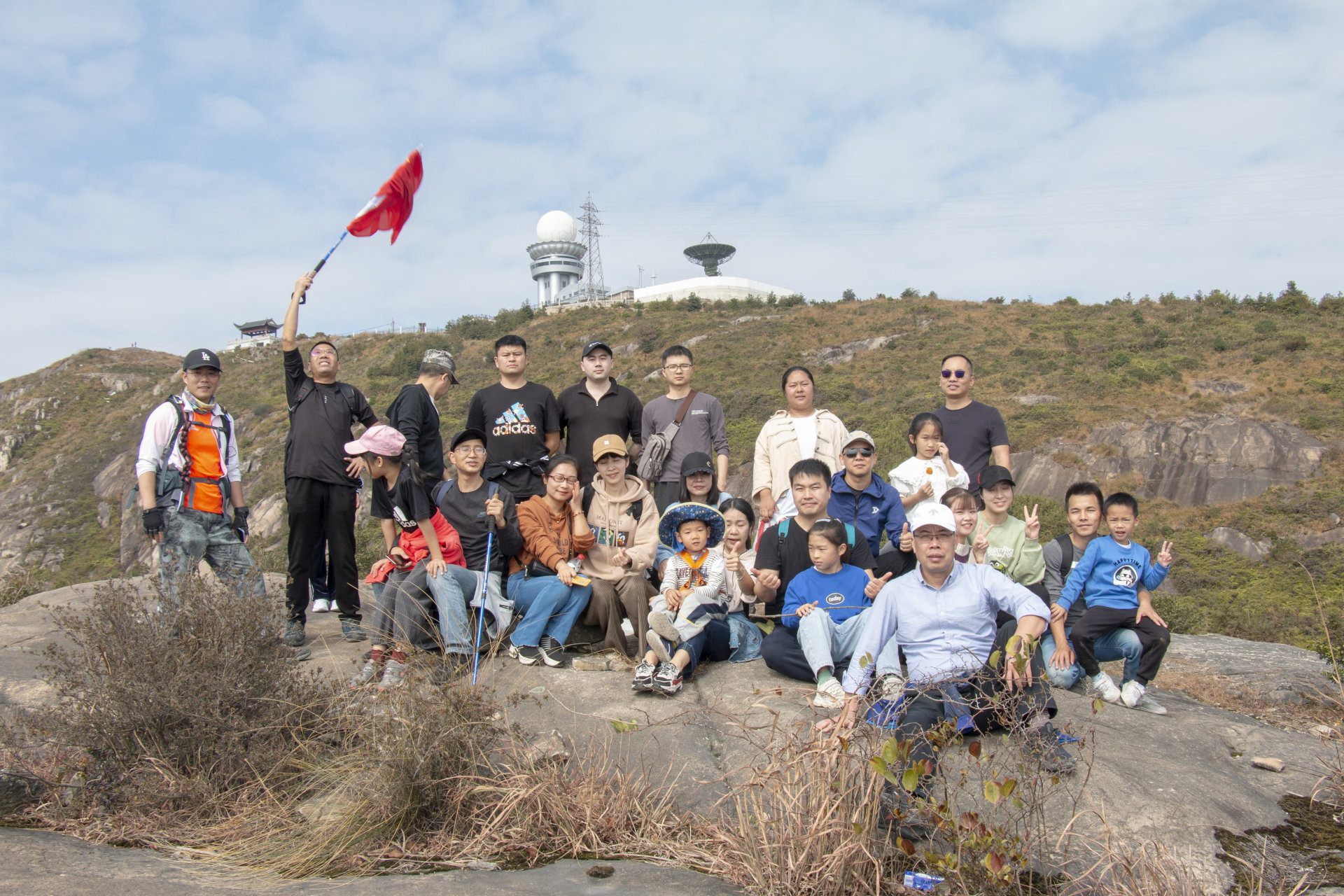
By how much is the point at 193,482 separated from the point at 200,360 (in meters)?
0.82

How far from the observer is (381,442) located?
5.07 meters

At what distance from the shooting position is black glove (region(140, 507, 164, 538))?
15.4 feet

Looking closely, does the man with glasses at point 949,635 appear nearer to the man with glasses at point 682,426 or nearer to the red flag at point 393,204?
the man with glasses at point 682,426

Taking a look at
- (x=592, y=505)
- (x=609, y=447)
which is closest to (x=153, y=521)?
(x=592, y=505)

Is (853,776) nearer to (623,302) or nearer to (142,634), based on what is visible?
(142,634)

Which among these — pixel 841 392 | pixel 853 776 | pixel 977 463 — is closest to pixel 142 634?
pixel 853 776

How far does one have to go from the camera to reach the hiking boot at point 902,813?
9.05 ft

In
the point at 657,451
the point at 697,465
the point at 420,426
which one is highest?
the point at 420,426

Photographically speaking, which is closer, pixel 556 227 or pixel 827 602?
pixel 827 602

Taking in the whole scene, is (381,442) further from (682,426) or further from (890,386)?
(890,386)

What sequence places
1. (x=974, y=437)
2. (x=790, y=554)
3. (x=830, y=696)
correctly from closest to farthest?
1. (x=830, y=696)
2. (x=790, y=554)
3. (x=974, y=437)

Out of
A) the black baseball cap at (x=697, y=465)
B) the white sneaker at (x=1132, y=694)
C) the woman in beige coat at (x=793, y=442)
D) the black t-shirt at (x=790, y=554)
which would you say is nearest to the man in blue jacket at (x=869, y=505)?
the black t-shirt at (x=790, y=554)

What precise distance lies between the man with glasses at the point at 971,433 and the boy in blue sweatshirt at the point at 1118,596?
0.98 meters

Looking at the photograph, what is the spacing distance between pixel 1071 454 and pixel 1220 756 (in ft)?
58.1
